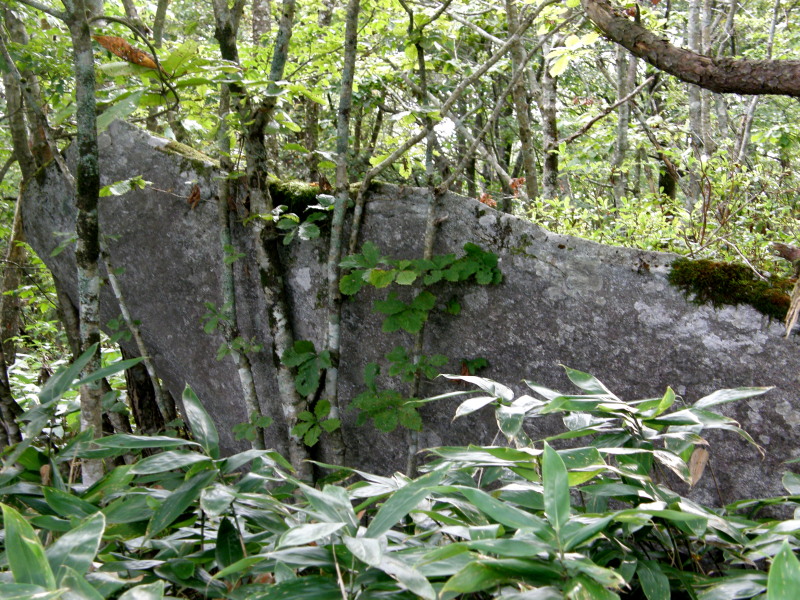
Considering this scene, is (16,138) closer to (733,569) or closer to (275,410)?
(275,410)

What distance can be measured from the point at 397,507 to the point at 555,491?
9.3 inches

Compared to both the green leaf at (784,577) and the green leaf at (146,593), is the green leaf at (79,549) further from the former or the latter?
the green leaf at (784,577)

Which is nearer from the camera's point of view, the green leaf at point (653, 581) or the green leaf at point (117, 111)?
the green leaf at point (653, 581)

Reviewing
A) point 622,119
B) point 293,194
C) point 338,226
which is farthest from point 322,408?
point 622,119

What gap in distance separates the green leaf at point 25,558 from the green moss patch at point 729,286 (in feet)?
7.21

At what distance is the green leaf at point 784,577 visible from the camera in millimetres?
775

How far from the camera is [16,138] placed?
4094 mm

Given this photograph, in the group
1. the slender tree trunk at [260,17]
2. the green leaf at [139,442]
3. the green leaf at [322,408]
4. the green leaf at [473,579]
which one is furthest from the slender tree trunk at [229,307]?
the slender tree trunk at [260,17]

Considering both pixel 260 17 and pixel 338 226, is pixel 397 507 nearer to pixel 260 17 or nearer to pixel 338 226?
pixel 338 226

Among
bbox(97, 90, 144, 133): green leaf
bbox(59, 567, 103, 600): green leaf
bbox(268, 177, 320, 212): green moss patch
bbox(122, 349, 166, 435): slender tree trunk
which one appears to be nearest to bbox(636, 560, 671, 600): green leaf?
bbox(59, 567, 103, 600): green leaf

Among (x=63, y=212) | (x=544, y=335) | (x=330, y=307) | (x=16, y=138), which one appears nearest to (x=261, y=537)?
(x=544, y=335)

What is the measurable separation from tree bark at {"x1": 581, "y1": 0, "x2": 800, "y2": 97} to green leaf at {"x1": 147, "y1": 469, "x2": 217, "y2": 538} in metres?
1.99

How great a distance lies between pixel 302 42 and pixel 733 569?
507 centimetres

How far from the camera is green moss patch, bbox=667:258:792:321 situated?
2312 mm
